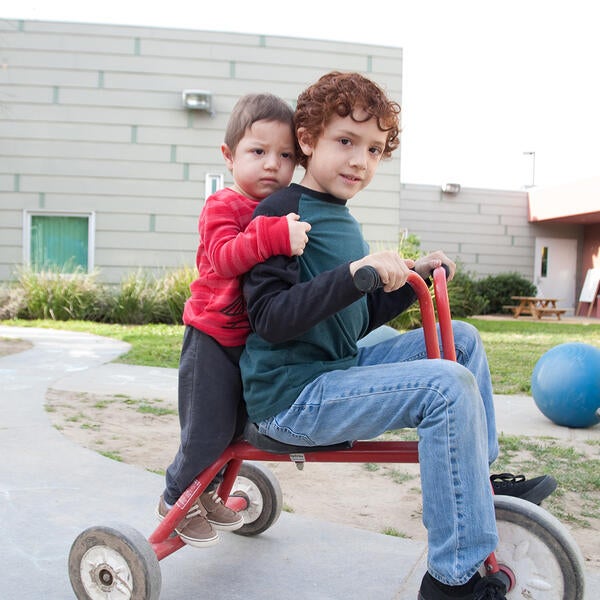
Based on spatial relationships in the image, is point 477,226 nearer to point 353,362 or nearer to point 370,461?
point 353,362

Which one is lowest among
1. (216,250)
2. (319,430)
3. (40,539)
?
(40,539)

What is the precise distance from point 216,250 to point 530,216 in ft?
59.9

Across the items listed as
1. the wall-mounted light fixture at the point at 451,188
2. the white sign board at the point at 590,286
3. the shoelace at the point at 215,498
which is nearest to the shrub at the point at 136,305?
the shoelace at the point at 215,498

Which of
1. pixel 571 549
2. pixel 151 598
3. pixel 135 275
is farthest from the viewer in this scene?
pixel 135 275

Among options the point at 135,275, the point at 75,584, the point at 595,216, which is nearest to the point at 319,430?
the point at 75,584

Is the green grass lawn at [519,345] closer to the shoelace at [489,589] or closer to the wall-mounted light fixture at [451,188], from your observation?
the shoelace at [489,589]

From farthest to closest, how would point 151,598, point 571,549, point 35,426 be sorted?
point 35,426 → point 151,598 → point 571,549

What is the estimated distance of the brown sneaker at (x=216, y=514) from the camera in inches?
83.2

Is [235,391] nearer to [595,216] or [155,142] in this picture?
[155,142]

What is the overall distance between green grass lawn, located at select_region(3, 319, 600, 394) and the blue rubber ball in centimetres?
110

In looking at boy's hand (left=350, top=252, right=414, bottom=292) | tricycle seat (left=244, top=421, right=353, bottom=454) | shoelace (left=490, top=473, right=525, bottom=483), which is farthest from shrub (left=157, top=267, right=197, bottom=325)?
boy's hand (left=350, top=252, right=414, bottom=292)

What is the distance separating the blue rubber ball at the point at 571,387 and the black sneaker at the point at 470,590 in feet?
9.67

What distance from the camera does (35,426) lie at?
3932mm

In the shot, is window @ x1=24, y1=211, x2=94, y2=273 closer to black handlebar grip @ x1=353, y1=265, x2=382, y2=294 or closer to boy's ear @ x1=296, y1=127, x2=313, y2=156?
boy's ear @ x1=296, y1=127, x2=313, y2=156
